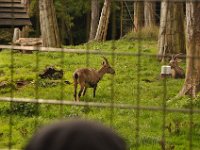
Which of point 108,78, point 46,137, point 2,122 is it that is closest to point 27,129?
point 2,122

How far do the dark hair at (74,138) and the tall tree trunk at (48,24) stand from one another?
16.6 metres

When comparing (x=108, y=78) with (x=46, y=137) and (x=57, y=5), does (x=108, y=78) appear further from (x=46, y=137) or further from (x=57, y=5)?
(x=57, y=5)

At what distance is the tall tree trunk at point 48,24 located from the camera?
18.1m

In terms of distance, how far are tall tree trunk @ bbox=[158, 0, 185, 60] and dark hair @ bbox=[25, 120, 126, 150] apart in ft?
43.3

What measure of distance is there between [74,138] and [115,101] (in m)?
8.09

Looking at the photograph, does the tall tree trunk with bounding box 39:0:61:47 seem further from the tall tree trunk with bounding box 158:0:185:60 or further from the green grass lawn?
the tall tree trunk with bounding box 158:0:185:60

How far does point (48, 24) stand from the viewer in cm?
1833

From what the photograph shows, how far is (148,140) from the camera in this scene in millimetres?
7234

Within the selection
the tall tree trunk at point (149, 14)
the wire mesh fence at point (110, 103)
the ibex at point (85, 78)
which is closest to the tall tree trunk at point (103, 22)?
the tall tree trunk at point (149, 14)

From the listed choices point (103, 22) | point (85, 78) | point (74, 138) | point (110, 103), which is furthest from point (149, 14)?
point (74, 138)

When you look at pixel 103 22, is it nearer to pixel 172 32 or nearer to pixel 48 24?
pixel 48 24

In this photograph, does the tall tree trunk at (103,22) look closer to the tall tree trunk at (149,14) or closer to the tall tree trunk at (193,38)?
the tall tree trunk at (149,14)

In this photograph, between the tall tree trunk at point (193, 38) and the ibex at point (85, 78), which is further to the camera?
the ibex at point (85, 78)

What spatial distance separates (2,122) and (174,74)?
516cm
